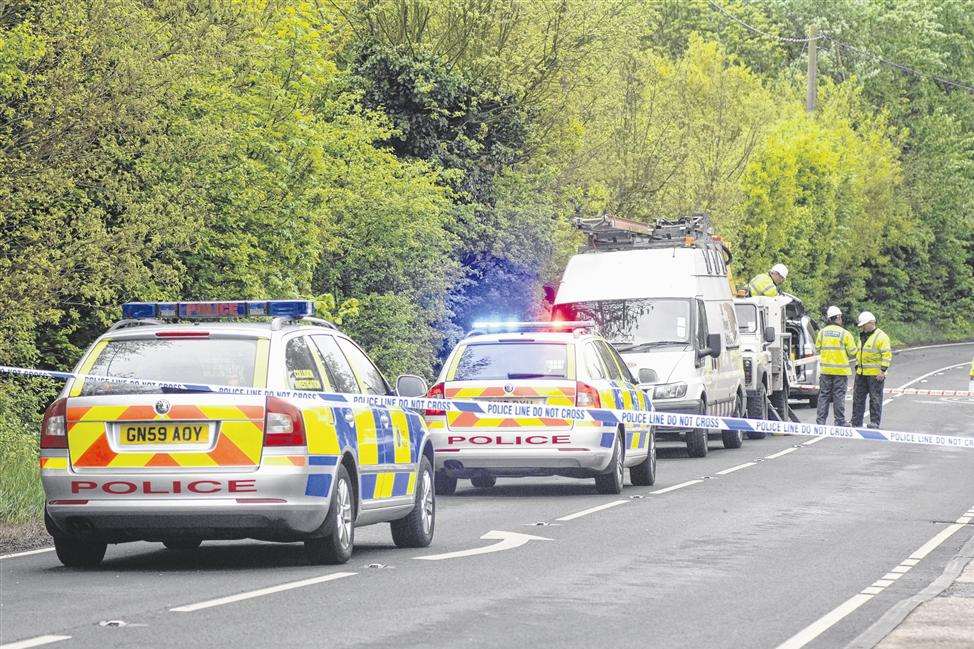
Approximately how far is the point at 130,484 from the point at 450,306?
2085 cm

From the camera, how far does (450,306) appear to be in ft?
104

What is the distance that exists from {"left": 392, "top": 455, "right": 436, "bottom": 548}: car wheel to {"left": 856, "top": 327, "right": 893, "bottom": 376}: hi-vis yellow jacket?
52.8 feet

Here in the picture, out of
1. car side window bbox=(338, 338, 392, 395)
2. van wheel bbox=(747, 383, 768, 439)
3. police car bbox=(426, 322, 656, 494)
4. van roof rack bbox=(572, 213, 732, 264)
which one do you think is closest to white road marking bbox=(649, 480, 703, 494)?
police car bbox=(426, 322, 656, 494)

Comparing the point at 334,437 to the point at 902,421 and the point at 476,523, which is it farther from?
the point at 902,421

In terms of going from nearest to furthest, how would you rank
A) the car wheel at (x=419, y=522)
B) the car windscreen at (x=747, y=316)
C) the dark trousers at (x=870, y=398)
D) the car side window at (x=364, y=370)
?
the car side window at (x=364, y=370) < the car wheel at (x=419, y=522) < the dark trousers at (x=870, y=398) < the car windscreen at (x=747, y=316)

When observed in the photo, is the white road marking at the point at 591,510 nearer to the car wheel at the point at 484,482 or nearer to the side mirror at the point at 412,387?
the car wheel at the point at 484,482

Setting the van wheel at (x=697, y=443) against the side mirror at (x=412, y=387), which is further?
the van wheel at (x=697, y=443)

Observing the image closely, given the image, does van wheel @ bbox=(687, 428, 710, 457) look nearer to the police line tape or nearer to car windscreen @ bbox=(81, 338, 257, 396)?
the police line tape

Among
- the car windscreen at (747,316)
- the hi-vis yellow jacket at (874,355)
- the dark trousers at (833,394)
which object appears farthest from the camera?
the car windscreen at (747,316)

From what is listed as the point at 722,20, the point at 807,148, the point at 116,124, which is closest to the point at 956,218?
the point at 722,20

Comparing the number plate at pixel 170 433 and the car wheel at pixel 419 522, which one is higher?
the number plate at pixel 170 433

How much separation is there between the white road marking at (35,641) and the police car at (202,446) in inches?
95.1

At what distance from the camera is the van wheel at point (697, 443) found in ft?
79.6

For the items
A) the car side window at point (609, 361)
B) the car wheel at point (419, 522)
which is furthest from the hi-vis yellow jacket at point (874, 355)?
the car wheel at point (419, 522)
